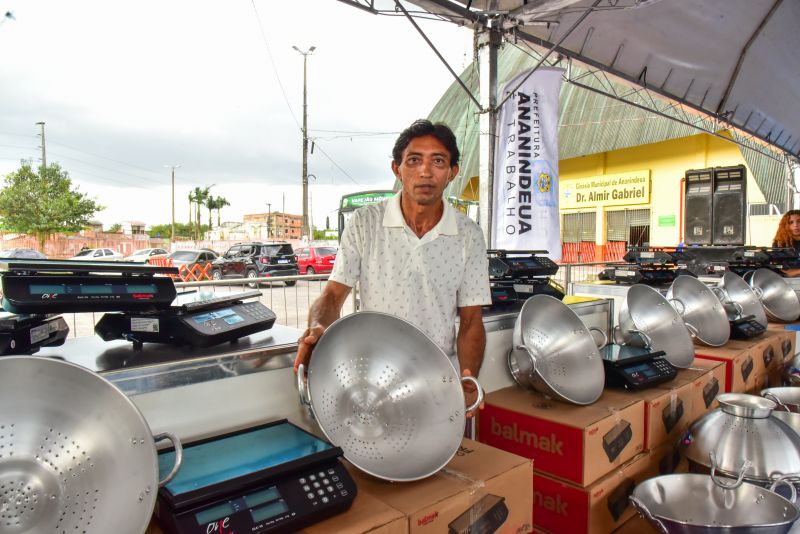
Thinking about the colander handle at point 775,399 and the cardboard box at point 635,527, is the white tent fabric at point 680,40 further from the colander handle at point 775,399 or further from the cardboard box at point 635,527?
the cardboard box at point 635,527

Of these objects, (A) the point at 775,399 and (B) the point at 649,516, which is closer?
(B) the point at 649,516

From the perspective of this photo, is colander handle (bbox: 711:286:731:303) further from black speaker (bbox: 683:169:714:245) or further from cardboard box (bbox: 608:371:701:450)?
black speaker (bbox: 683:169:714:245)

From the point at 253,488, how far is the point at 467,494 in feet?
1.36

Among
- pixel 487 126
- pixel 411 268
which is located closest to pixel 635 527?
pixel 411 268

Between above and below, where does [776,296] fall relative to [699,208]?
below

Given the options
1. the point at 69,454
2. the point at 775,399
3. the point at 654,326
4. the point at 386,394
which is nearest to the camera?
the point at 69,454

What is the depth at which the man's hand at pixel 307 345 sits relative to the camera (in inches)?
41.9

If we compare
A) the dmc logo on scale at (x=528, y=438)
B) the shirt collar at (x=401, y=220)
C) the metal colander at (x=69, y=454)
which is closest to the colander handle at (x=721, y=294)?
the dmc logo on scale at (x=528, y=438)

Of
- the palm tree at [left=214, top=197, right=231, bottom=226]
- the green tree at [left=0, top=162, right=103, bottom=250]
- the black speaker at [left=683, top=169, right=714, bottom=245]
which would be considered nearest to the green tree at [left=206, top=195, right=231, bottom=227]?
the palm tree at [left=214, top=197, right=231, bottom=226]

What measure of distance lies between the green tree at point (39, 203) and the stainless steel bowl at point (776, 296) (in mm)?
19757

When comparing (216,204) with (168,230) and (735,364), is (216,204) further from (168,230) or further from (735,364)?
(735,364)

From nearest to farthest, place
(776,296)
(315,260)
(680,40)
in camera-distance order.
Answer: (776,296)
(680,40)
(315,260)

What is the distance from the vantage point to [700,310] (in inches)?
100

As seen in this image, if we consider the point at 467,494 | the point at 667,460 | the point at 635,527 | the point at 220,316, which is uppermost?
the point at 220,316
